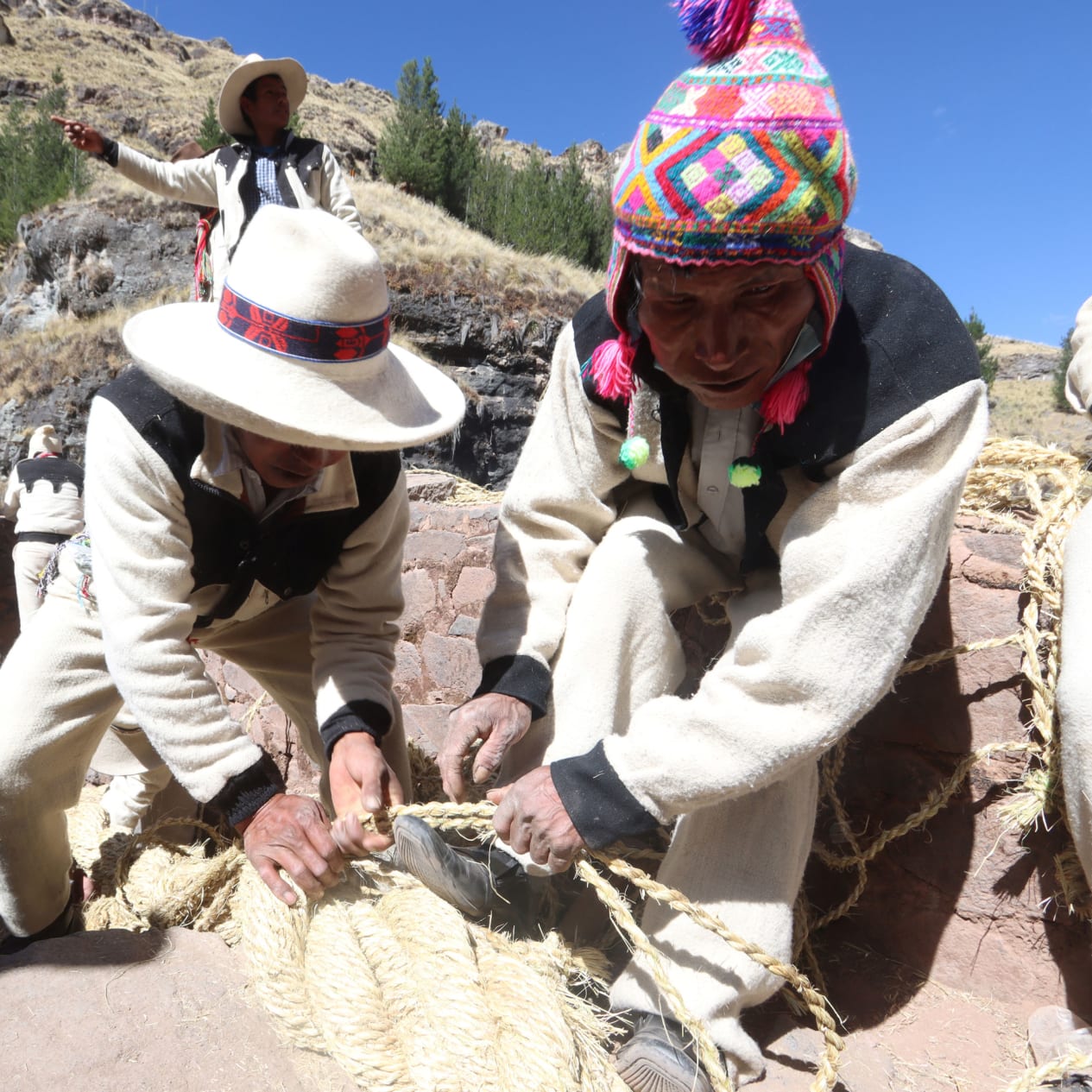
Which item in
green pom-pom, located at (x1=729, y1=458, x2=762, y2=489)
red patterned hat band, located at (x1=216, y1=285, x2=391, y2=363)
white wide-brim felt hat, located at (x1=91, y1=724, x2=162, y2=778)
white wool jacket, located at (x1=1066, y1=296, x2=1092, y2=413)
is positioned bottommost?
white wide-brim felt hat, located at (x1=91, y1=724, x2=162, y2=778)

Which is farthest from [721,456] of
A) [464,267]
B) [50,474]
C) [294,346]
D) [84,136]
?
[464,267]

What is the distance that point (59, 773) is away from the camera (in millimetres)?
1972

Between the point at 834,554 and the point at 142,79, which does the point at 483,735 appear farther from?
the point at 142,79

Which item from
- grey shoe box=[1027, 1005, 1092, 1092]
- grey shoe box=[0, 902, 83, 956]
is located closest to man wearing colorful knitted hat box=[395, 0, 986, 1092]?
grey shoe box=[1027, 1005, 1092, 1092]

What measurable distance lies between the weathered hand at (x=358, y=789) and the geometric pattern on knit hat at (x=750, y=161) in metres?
1.09

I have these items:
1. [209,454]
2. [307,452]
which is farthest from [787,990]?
[209,454]

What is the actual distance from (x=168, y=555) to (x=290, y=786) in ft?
5.89

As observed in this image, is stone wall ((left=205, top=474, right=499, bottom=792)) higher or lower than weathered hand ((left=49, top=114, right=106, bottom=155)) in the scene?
lower

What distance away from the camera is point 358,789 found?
1.68m

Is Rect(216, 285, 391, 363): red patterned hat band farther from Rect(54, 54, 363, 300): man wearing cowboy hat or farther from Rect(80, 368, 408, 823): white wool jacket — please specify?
Rect(54, 54, 363, 300): man wearing cowboy hat

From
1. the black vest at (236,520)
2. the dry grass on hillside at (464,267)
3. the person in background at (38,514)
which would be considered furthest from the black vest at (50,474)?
the dry grass on hillside at (464,267)

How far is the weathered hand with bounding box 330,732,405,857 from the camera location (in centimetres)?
149

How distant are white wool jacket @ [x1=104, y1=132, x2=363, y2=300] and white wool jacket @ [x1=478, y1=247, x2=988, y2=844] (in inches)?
142

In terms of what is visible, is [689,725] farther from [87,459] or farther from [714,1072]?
[87,459]
